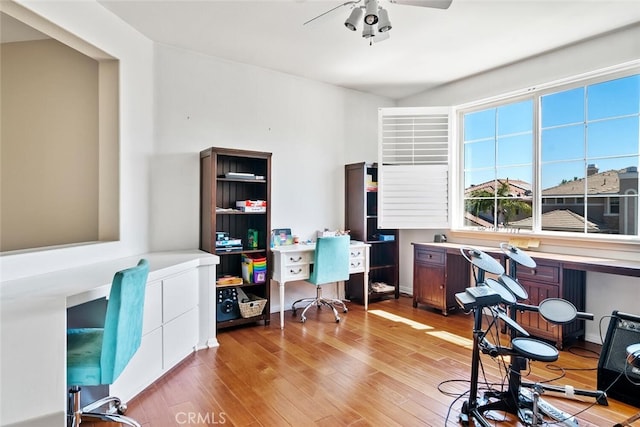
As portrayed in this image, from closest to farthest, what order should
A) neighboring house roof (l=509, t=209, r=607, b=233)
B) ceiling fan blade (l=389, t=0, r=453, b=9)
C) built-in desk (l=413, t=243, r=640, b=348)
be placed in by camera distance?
ceiling fan blade (l=389, t=0, r=453, b=9) < built-in desk (l=413, t=243, r=640, b=348) < neighboring house roof (l=509, t=209, r=607, b=233)

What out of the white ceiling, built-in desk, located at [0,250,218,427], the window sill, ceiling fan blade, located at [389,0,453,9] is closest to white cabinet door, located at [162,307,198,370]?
built-in desk, located at [0,250,218,427]

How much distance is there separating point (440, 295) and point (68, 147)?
4115 mm

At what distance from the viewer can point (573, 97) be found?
3.46 meters

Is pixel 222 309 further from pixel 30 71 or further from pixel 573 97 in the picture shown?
pixel 573 97

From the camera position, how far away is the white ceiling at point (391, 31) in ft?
8.95

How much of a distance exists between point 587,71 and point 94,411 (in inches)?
191

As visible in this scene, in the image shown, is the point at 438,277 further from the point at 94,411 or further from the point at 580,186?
the point at 94,411

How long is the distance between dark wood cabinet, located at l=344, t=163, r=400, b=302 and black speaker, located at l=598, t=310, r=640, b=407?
2461mm

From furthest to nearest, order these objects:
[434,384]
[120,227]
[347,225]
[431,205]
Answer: [347,225] → [431,205] → [120,227] → [434,384]

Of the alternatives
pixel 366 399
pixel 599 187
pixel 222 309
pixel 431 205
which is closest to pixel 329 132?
pixel 431 205

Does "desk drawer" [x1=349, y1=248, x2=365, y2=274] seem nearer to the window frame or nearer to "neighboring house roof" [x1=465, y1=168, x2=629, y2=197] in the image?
the window frame

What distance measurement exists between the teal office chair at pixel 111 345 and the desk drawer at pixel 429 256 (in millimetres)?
3215

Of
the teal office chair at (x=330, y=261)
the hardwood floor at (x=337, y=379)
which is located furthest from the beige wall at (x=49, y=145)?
the teal office chair at (x=330, y=261)

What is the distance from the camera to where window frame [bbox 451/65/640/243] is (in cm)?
317
